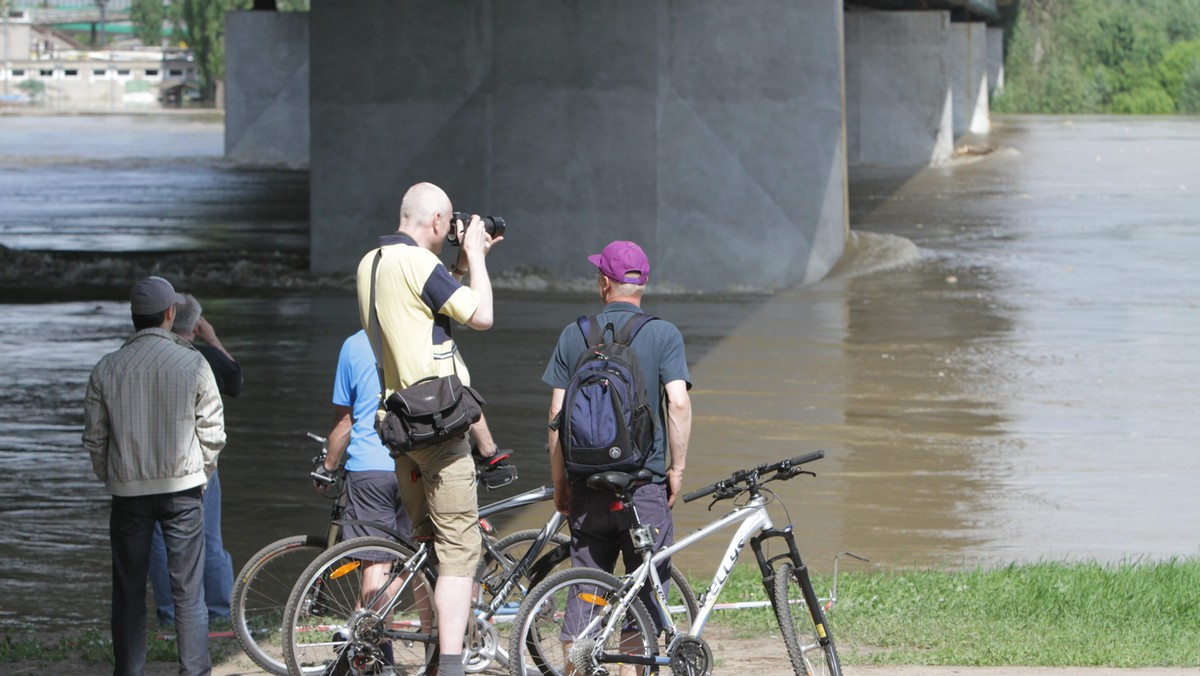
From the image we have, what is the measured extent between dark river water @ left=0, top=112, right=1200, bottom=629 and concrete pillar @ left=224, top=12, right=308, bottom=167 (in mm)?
19581

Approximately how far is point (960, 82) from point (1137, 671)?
4932cm

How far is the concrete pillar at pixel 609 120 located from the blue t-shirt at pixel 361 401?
1389 cm

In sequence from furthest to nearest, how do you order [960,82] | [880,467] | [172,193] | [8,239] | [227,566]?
1. [960,82]
2. [172,193]
3. [8,239]
4. [880,467]
5. [227,566]

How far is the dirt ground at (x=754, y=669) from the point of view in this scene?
6688mm

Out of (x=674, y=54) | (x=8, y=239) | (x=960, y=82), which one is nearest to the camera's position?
(x=674, y=54)

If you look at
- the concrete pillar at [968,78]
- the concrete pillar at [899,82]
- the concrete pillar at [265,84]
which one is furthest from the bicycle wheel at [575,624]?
the concrete pillar at [968,78]

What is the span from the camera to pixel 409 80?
70.1 ft

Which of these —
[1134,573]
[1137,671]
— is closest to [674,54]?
[1134,573]

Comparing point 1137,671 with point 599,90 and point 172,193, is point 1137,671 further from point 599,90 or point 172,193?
point 172,193

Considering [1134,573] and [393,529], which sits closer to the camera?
[393,529]

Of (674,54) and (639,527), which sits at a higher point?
(674,54)

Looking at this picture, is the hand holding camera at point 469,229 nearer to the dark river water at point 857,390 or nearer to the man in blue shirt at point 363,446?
the man in blue shirt at point 363,446

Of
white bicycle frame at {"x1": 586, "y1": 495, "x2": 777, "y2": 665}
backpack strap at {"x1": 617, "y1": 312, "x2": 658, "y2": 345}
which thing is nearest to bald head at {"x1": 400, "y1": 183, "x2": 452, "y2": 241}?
backpack strap at {"x1": 617, "y1": 312, "x2": 658, "y2": 345}

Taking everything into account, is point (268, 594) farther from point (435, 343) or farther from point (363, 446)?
point (435, 343)
